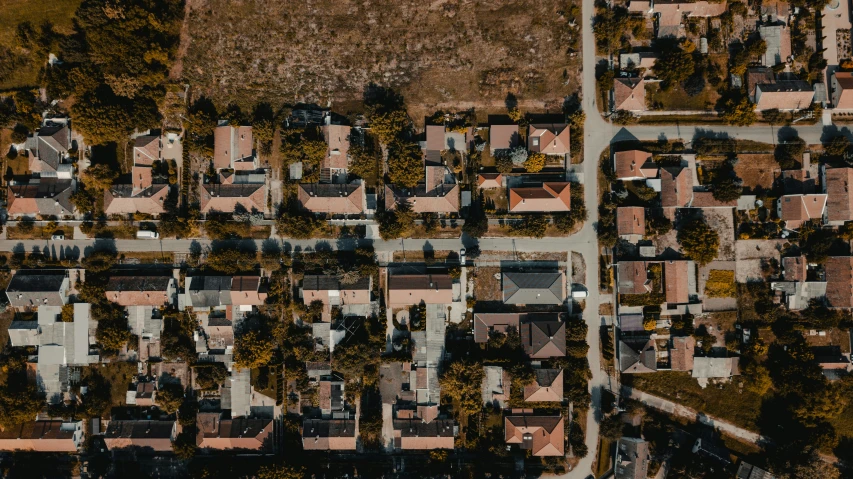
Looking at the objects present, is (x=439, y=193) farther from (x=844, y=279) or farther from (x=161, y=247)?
(x=844, y=279)

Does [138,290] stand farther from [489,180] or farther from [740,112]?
[740,112]

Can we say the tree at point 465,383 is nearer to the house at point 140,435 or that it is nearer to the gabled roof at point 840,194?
the house at point 140,435

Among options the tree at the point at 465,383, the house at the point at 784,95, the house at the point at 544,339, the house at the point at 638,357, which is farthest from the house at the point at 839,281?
the tree at the point at 465,383

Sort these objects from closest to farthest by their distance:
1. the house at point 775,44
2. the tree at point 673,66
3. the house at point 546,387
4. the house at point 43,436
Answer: the tree at point 673,66 → the house at point 546,387 → the house at point 43,436 → the house at point 775,44

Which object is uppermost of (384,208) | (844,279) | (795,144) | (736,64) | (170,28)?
(170,28)

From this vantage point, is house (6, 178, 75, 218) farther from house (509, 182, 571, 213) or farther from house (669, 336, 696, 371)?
house (669, 336, 696, 371)

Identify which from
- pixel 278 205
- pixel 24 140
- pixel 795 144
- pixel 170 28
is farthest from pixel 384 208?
pixel 795 144
